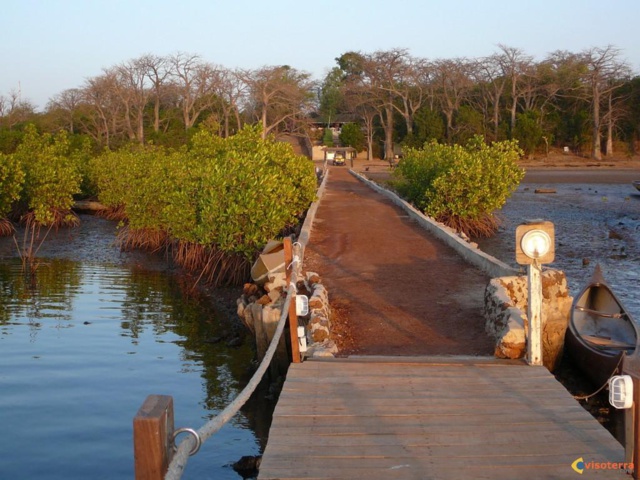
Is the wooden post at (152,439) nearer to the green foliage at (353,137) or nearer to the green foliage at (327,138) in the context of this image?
the green foliage at (353,137)

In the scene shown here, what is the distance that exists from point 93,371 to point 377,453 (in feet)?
24.5

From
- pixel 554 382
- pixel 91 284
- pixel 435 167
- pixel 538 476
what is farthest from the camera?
pixel 435 167

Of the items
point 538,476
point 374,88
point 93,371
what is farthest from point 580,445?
point 374,88

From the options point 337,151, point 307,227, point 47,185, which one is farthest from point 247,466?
point 337,151

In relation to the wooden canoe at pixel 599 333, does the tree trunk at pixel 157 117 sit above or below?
above

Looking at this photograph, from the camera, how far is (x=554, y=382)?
7.23 meters

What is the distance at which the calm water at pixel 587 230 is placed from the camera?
63.0 ft

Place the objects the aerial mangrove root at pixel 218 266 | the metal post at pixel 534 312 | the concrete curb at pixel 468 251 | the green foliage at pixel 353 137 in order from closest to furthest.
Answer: the metal post at pixel 534 312 → the concrete curb at pixel 468 251 → the aerial mangrove root at pixel 218 266 → the green foliage at pixel 353 137

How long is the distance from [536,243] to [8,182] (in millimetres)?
25202

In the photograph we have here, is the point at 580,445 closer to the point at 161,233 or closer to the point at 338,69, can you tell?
the point at 161,233

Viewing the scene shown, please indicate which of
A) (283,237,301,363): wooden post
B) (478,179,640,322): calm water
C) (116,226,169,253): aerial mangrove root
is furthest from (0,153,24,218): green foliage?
(283,237,301,363): wooden post

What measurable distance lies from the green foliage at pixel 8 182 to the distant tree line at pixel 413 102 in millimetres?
35367

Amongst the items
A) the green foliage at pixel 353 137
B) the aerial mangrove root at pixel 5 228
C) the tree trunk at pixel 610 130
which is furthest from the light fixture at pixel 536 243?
the green foliage at pixel 353 137

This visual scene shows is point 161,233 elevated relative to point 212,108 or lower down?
lower down
